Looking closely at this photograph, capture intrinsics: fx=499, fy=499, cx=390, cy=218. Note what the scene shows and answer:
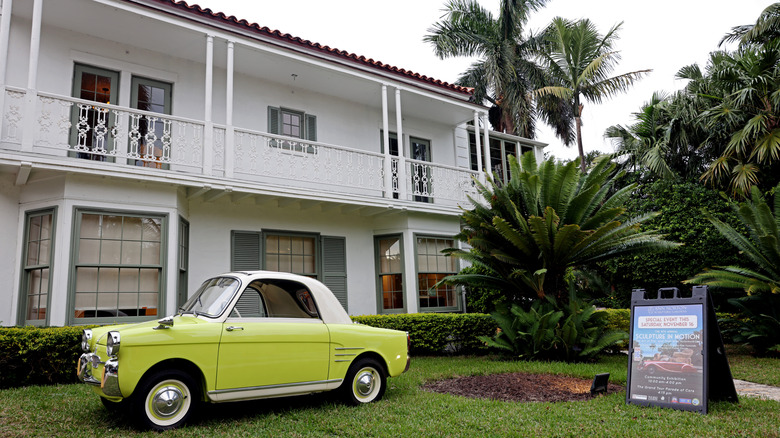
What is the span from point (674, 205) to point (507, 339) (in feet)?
26.7

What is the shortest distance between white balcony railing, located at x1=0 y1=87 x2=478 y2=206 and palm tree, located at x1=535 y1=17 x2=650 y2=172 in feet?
30.3

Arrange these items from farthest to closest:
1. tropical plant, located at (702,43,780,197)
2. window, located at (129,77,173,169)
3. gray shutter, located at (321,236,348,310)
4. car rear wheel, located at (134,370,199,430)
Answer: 1. tropical plant, located at (702,43,780,197)
2. gray shutter, located at (321,236,348,310)
3. window, located at (129,77,173,169)
4. car rear wheel, located at (134,370,199,430)

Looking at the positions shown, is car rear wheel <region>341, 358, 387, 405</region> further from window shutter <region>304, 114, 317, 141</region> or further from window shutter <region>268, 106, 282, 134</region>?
window shutter <region>304, 114, 317, 141</region>

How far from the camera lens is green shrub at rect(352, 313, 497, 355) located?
1065cm

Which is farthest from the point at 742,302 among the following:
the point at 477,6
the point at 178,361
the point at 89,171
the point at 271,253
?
the point at 477,6

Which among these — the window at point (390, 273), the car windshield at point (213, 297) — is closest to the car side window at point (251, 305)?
the car windshield at point (213, 297)

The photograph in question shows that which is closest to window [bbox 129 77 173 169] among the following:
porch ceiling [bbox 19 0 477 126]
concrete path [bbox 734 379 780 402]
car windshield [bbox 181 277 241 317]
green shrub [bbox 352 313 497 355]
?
porch ceiling [bbox 19 0 477 126]

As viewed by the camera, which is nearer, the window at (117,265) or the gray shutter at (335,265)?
the window at (117,265)

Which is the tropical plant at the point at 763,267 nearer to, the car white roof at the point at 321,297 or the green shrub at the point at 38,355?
the car white roof at the point at 321,297

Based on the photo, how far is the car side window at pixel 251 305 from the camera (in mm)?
5367

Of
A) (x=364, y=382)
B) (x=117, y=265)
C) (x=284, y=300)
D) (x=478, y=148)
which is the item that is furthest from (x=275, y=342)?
(x=478, y=148)

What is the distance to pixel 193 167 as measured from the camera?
9.76 meters

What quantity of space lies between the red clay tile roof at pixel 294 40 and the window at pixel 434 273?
13.4 ft

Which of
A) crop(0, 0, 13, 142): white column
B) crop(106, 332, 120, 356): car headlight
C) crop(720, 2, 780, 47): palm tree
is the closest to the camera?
crop(106, 332, 120, 356): car headlight
